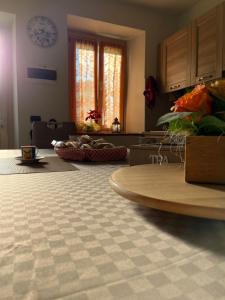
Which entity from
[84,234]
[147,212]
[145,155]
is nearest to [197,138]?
[147,212]

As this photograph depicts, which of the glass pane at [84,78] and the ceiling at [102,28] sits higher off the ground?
the ceiling at [102,28]

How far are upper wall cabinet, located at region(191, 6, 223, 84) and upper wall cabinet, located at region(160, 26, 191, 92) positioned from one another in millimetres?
112

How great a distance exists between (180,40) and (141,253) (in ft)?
11.3

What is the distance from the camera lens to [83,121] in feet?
12.6

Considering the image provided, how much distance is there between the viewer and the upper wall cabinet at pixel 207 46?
8.84 feet

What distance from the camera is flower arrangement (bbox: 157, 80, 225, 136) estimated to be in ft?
1.71

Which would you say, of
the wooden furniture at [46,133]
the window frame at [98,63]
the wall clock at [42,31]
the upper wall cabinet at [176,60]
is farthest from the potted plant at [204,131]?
the window frame at [98,63]

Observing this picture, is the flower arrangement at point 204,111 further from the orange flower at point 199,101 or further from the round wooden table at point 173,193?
the round wooden table at point 173,193

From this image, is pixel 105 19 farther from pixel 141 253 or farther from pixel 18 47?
pixel 141 253

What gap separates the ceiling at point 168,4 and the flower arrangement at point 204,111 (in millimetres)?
3473

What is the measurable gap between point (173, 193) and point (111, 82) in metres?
3.83

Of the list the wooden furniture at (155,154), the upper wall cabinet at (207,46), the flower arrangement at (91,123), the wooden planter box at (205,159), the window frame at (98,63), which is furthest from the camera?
the window frame at (98,63)

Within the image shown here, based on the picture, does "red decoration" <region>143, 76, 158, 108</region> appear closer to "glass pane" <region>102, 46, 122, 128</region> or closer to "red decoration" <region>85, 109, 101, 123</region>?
"glass pane" <region>102, 46, 122, 128</region>

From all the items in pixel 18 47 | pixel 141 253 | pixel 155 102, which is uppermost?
pixel 18 47
